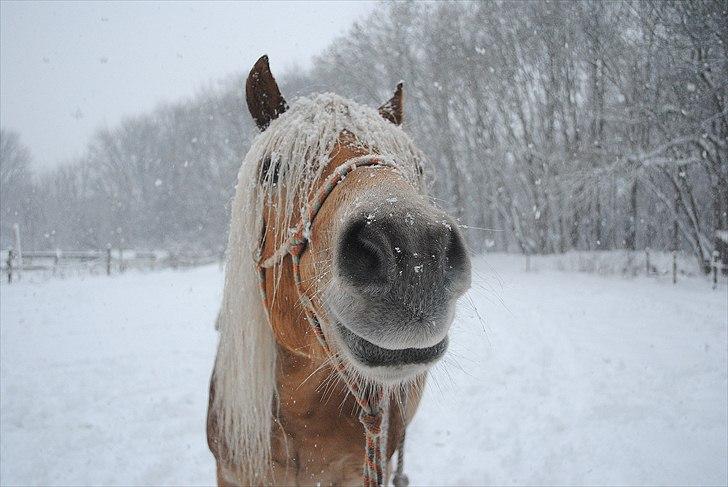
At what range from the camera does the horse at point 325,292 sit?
94 centimetres

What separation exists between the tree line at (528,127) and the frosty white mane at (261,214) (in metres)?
7.75

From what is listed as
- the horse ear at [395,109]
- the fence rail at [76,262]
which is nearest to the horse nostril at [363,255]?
the horse ear at [395,109]

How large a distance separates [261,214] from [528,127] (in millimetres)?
23089

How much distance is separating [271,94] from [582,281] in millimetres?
14106

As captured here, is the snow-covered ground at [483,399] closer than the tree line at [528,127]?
Yes

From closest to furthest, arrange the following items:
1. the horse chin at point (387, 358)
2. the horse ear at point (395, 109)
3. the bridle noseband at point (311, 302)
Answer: the horse chin at point (387, 358), the bridle noseband at point (311, 302), the horse ear at point (395, 109)

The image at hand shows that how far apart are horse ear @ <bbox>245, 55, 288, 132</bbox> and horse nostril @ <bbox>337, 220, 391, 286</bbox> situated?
45.6 inches

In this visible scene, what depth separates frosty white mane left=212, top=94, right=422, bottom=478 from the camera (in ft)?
4.86

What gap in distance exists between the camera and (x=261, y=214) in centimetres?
164

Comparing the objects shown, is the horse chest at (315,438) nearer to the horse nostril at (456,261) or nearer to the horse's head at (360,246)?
the horse's head at (360,246)

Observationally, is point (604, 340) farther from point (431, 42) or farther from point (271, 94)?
point (431, 42)

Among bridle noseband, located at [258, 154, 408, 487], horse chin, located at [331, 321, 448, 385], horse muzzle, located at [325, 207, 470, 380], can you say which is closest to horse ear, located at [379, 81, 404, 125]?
bridle noseband, located at [258, 154, 408, 487]

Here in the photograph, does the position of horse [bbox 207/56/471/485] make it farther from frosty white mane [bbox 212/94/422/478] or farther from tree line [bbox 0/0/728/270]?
tree line [bbox 0/0/728/270]

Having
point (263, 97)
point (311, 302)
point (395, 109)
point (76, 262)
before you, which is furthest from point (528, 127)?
point (76, 262)
